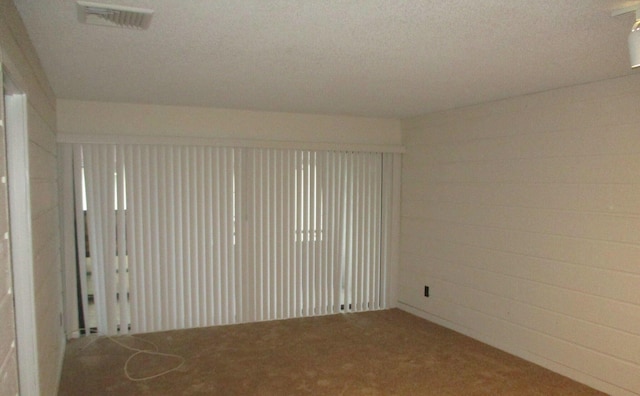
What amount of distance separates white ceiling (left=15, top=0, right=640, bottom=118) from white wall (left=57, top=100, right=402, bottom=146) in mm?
324

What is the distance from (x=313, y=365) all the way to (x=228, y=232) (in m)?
1.71

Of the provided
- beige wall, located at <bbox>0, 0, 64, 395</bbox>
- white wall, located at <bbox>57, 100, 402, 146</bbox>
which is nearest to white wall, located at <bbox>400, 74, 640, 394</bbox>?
white wall, located at <bbox>57, 100, 402, 146</bbox>

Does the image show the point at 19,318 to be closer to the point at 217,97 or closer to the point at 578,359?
the point at 217,97

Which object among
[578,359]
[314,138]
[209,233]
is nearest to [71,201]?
[209,233]

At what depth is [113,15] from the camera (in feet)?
6.66

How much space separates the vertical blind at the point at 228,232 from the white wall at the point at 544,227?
0.84 meters

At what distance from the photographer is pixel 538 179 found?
3.73m

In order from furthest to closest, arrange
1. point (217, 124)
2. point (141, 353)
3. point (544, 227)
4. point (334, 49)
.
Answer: point (217, 124), point (141, 353), point (544, 227), point (334, 49)

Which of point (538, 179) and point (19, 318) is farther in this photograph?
point (538, 179)

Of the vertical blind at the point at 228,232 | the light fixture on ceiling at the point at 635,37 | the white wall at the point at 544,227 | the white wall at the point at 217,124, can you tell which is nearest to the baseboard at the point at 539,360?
the white wall at the point at 544,227

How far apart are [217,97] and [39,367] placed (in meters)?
2.56

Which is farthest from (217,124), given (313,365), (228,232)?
(313,365)

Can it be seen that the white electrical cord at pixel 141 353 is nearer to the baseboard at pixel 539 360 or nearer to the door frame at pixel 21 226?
the door frame at pixel 21 226

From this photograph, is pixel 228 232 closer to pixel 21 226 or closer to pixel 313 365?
pixel 313 365
